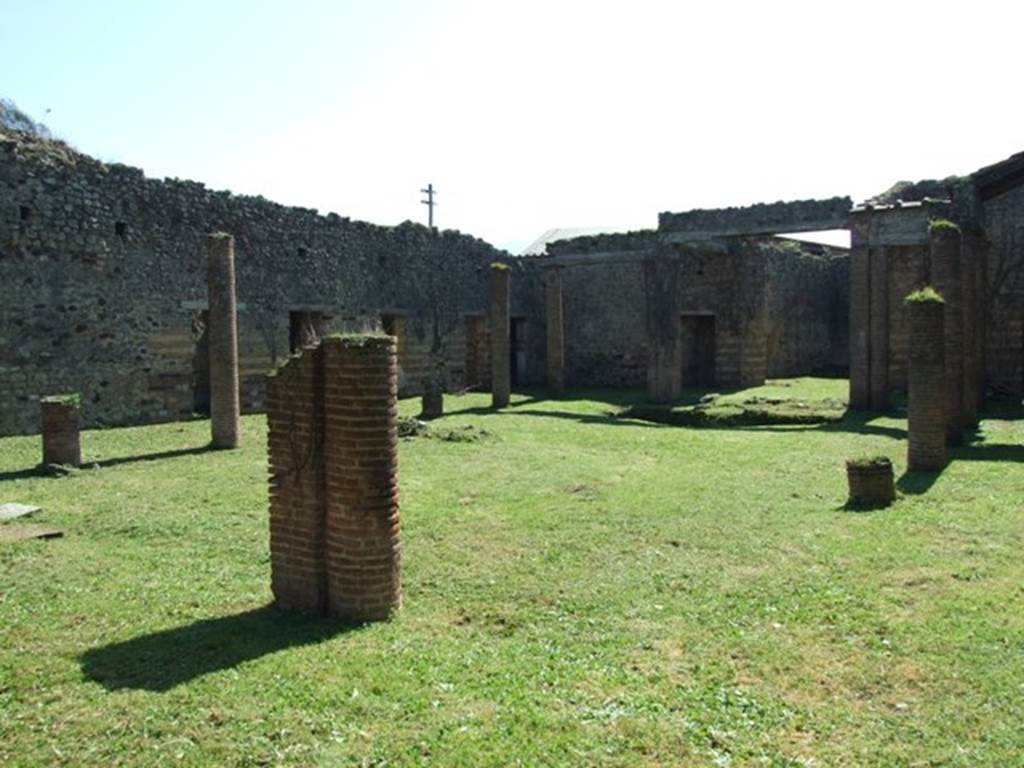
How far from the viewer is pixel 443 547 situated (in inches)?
288

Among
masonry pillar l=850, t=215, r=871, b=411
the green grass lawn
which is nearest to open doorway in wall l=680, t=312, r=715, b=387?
masonry pillar l=850, t=215, r=871, b=411

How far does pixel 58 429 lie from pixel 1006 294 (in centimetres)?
1991

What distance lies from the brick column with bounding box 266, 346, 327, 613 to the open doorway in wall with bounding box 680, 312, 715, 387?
21.5 meters

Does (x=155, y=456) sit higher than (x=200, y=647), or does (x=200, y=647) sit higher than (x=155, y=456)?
(x=155, y=456)

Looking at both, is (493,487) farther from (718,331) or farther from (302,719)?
(718,331)

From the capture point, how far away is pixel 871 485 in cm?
855

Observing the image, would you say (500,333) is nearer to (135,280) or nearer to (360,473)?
(135,280)

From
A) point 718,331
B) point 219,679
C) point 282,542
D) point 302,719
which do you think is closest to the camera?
point 302,719

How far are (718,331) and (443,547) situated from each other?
1899 centimetres

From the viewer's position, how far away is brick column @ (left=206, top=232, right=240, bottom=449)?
13.2 metres

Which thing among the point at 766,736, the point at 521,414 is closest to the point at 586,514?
the point at 766,736

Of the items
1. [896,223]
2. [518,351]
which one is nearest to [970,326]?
[896,223]

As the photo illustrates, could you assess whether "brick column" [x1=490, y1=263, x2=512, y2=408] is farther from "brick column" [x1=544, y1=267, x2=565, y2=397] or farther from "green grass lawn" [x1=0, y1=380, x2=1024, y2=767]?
"green grass lawn" [x1=0, y1=380, x2=1024, y2=767]

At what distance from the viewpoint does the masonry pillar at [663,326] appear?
20328mm
